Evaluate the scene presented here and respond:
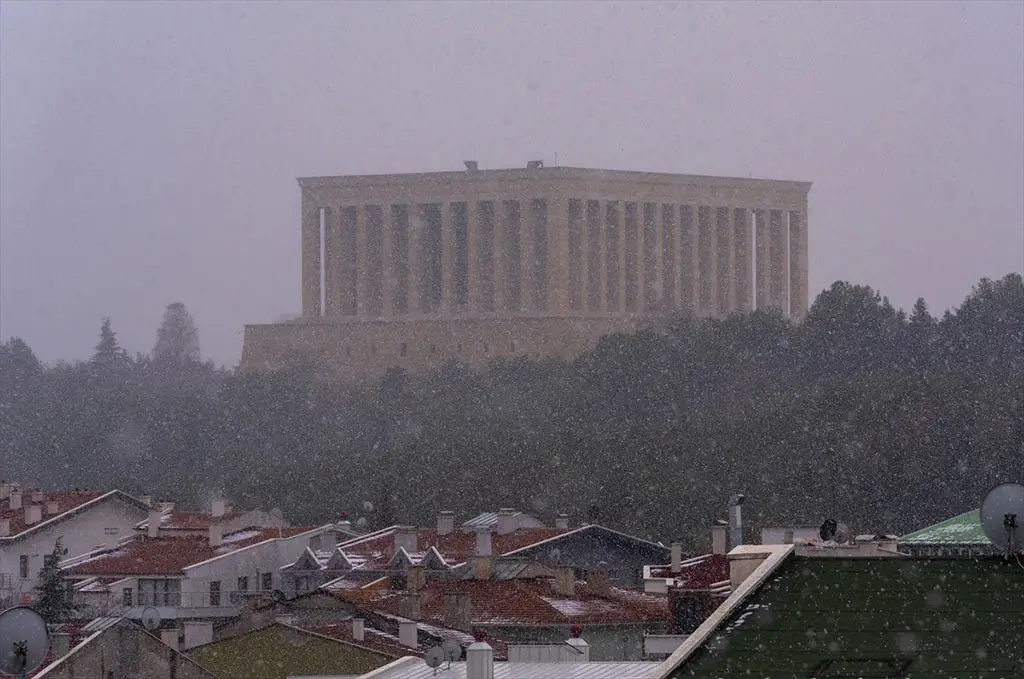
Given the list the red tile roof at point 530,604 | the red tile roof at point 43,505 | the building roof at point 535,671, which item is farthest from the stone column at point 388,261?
the building roof at point 535,671

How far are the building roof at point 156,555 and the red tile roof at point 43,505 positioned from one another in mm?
2289

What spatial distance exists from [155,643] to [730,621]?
39.8ft

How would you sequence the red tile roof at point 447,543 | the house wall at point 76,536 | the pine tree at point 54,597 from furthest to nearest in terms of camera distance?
the house wall at point 76,536
the red tile roof at point 447,543
the pine tree at point 54,597

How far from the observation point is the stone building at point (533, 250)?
123625mm

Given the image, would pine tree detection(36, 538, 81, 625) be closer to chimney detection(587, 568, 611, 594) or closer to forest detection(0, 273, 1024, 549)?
chimney detection(587, 568, 611, 594)

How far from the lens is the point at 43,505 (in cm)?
5597

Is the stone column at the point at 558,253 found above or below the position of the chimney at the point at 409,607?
above

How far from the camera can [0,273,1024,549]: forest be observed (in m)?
62.9

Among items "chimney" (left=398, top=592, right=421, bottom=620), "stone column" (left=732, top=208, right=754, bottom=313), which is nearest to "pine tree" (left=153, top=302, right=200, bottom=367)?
"stone column" (left=732, top=208, right=754, bottom=313)

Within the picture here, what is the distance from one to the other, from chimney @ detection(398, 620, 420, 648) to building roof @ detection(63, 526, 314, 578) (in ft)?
57.9

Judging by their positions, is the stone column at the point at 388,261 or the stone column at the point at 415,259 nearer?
the stone column at the point at 415,259

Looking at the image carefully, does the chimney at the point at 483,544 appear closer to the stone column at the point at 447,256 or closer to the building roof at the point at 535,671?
the building roof at the point at 535,671

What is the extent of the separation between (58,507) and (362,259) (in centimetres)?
7381

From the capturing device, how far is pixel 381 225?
5034 inches
